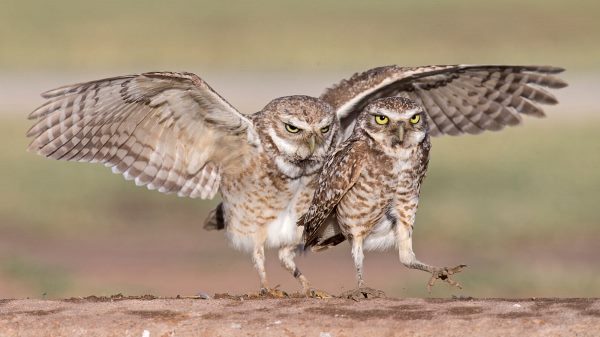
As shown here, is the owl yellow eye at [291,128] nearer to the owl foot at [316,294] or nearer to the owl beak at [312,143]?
the owl beak at [312,143]

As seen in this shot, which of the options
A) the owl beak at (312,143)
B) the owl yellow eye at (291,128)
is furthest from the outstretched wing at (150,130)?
the owl beak at (312,143)

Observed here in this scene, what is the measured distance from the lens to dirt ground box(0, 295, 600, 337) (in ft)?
23.4

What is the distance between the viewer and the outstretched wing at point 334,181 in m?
8.76

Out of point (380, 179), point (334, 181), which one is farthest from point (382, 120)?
point (334, 181)

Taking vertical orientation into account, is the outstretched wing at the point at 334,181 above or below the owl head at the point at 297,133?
below

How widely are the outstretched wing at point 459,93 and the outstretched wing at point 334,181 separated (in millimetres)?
1065

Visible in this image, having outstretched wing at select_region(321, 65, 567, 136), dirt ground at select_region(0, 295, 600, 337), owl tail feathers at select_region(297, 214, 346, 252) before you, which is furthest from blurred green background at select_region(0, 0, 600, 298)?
dirt ground at select_region(0, 295, 600, 337)

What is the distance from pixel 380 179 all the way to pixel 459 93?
2198 mm

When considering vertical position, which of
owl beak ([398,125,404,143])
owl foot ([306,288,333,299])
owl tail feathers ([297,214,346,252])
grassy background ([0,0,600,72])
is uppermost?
grassy background ([0,0,600,72])

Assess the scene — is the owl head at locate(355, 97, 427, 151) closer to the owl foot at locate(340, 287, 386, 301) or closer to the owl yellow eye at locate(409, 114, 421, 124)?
the owl yellow eye at locate(409, 114, 421, 124)

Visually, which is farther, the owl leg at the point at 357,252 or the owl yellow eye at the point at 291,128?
the owl yellow eye at the point at 291,128

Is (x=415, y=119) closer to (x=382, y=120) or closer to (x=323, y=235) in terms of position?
(x=382, y=120)

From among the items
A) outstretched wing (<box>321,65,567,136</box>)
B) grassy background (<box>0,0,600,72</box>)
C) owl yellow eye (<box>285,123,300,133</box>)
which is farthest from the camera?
grassy background (<box>0,0,600,72</box>)

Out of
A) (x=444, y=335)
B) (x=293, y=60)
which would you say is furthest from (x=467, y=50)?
(x=444, y=335)
